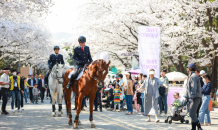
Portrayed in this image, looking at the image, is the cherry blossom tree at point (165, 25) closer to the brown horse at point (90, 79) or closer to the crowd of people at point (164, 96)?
the crowd of people at point (164, 96)

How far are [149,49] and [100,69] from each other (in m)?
5.73

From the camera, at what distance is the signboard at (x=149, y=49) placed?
14.5 metres

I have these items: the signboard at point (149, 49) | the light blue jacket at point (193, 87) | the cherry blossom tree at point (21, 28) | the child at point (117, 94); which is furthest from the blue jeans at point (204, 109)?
the cherry blossom tree at point (21, 28)

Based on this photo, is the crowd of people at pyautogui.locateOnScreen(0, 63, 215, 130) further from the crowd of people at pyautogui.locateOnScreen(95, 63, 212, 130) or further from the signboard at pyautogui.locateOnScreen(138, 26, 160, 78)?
the signboard at pyautogui.locateOnScreen(138, 26, 160, 78)

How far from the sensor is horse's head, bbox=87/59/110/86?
31.0 feet

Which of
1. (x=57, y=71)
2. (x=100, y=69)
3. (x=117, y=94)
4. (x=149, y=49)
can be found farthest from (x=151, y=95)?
(x=117, y=94)

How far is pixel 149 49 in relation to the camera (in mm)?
14633

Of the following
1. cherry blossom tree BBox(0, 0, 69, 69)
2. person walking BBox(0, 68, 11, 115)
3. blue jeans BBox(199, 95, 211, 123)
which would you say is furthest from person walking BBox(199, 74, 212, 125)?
cherry blossom tree BBox(0, 0, 69, 69)

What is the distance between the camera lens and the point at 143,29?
14766 mm

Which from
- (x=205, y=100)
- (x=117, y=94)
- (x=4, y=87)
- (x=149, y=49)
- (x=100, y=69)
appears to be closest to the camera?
(x=100, y=69)

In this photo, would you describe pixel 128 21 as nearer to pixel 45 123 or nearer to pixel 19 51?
pixel 45 123

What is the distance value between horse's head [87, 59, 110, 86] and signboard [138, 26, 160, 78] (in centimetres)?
520

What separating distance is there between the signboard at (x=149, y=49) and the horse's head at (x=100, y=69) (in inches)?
205

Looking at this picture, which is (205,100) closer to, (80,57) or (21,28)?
(80,57)
